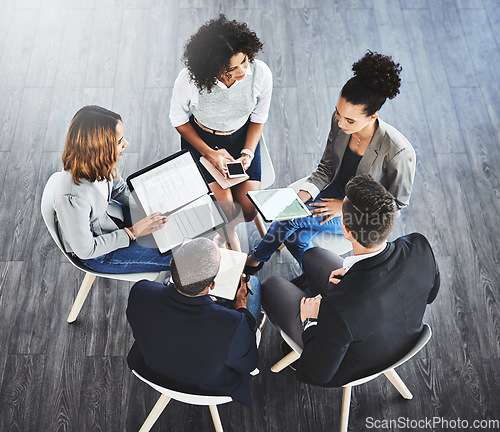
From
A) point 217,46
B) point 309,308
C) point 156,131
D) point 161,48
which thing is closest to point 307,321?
point 309,308

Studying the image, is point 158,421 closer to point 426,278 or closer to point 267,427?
point 267,427

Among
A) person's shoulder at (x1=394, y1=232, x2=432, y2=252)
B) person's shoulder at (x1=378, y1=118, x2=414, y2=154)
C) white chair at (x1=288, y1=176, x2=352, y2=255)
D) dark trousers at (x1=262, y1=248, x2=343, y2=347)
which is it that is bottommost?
dark trousers at (x1=262, y1=248, x2=343, y2=347)

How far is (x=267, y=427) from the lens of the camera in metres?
2.43

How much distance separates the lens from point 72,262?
222 centimetres

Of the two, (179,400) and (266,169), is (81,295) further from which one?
(266,169)

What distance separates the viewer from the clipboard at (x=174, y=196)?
2.21 m

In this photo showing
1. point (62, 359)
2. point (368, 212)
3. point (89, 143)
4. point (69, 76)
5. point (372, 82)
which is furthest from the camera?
point (69, 76)

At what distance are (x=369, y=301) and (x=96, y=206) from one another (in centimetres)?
122

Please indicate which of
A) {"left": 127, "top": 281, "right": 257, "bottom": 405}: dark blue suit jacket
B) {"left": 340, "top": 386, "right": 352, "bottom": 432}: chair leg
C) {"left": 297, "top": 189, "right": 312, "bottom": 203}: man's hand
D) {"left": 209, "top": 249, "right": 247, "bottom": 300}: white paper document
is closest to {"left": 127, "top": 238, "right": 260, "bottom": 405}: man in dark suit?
{"left": 127, "top": 281, "right": 257, "bottom": 405}: dark blue suit jacket

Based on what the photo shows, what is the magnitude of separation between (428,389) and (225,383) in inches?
48.1

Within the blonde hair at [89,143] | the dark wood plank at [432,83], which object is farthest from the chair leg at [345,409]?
the dark wood plank at [432,83]

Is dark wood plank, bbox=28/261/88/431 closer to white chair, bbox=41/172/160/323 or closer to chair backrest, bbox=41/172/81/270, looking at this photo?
white chair, bbox=41/172/160/323

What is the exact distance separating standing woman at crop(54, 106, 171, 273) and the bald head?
0.46 meters

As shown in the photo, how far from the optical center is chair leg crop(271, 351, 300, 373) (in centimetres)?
236
